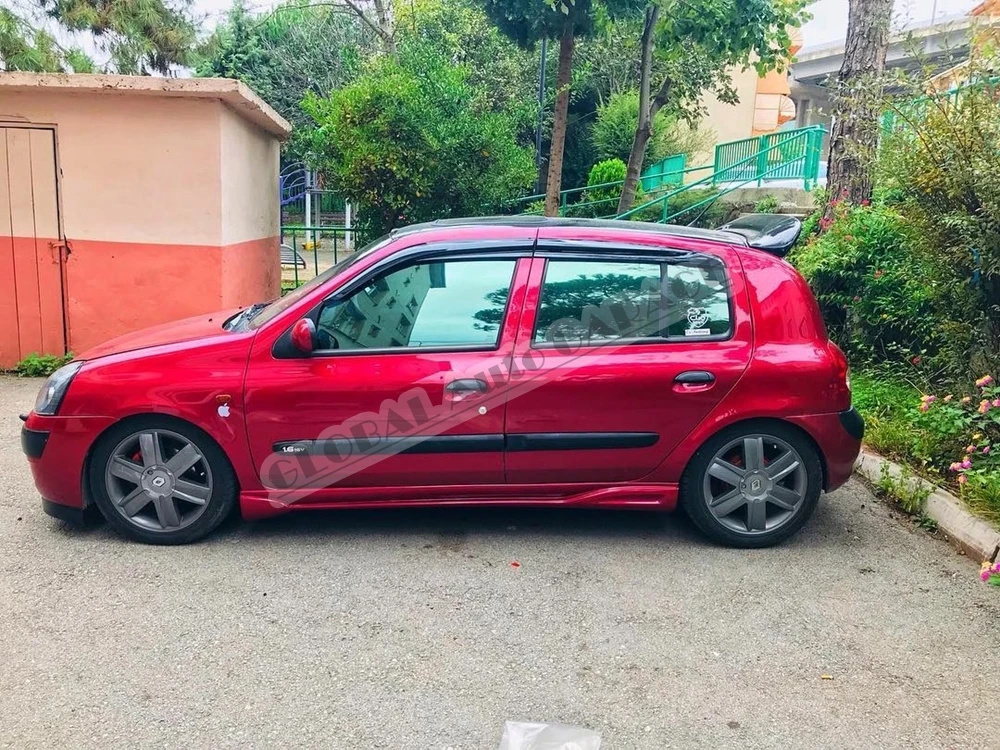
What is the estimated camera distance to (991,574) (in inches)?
138

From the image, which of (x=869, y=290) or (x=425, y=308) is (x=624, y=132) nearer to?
(x=869, y=290)

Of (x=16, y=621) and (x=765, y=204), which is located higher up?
(x=765, y=204)

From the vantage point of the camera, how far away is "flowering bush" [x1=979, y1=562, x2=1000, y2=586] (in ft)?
11.0

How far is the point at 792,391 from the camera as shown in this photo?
13.0ft

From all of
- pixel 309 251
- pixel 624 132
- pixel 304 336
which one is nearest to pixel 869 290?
pixel 304 336

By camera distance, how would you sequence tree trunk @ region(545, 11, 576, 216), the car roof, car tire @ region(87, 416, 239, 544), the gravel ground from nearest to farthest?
the gravel ground
car tire @ region(87, 416, 239, 544)
the car roof
tree trunk @ region(545, 11, 576, 216)

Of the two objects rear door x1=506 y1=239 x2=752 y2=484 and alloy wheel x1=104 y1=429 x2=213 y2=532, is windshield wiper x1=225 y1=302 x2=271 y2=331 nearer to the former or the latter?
alloy wheel x1=104 y1=429 x2=213 y2=532

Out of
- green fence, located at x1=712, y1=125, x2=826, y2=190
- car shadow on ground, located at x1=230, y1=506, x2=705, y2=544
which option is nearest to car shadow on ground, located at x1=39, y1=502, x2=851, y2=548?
car shadow on ground, located at x1=230, y1=506, x2=705, y2=544

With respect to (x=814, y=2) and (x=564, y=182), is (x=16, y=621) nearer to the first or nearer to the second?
(x=814, y=2)

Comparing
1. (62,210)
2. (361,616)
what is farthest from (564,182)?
(361,616)

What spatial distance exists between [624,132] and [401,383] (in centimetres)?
1998

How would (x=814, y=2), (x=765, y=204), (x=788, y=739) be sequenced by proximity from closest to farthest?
(x=788, y=739), (x=814, y=2), (x=765, y=204)

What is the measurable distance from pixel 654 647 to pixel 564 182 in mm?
23871

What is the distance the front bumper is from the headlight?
0.04 meters
